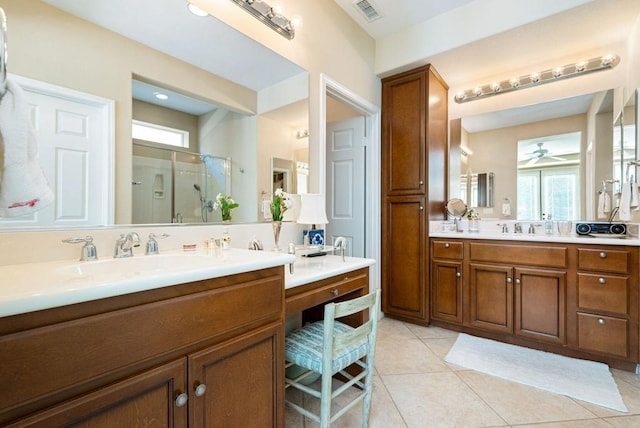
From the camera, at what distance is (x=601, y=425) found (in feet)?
4.84

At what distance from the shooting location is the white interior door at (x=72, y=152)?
1056 millimetres

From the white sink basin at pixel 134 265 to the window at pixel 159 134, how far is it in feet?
1.86

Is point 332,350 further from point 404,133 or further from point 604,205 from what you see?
point 604,205

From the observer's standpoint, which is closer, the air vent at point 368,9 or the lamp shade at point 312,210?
the lamp shade at point 312,210

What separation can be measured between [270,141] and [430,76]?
183 centimetres

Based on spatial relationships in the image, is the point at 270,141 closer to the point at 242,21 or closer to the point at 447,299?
the point at 242,21

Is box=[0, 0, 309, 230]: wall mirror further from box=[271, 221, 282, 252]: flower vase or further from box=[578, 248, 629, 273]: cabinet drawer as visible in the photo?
box=[578, 248, 629, 273]: cabinet drawer

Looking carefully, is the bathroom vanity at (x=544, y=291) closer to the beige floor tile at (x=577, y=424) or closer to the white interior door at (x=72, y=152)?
the beige floor tile at (x=577, y=424)

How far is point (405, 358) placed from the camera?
2.16 m

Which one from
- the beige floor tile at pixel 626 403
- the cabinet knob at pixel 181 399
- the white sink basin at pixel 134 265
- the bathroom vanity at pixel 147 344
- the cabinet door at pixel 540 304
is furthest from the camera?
the cabinet door at pixel 540 304

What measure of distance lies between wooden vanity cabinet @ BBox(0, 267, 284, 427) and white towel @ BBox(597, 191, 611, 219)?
2764 mm

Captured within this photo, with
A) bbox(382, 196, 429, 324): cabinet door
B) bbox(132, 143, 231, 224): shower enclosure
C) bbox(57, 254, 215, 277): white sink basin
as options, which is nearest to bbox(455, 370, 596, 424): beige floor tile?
bbox(382, 196, 429, 324): cabinet door

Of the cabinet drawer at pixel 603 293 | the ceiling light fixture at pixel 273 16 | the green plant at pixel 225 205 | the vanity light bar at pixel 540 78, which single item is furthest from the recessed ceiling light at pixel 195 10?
the cabinet drawer at pixel 603 293

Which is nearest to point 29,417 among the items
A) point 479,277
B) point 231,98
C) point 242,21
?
point 231,98
